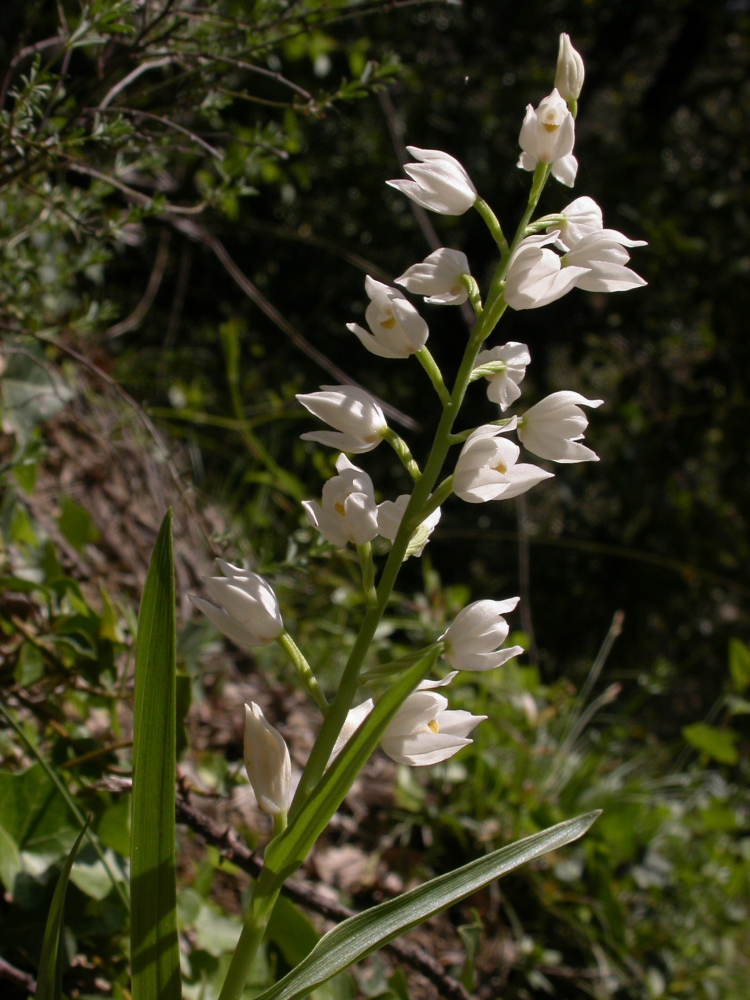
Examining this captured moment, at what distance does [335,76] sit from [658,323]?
5.00 ft

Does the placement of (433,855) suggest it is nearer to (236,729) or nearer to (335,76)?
(236,729)

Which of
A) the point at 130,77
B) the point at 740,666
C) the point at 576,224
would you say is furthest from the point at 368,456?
the point at 576,224

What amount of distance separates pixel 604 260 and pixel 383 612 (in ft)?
1.03

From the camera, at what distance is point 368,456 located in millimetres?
3078

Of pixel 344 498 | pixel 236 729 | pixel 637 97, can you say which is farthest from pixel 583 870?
pixel 637 97

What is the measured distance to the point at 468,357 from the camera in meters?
0.57

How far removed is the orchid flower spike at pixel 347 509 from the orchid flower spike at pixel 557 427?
0.13 metres

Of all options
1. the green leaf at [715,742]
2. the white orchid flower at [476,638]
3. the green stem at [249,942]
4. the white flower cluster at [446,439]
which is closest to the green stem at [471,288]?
the white flower cluster at [446,439]

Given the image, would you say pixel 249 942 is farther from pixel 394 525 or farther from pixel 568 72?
pixel 568 72

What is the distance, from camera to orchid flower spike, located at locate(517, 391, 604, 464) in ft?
1.98

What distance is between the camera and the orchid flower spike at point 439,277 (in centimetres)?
58

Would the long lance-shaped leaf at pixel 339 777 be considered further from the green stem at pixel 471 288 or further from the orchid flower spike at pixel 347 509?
the green stem at pixel 471 288

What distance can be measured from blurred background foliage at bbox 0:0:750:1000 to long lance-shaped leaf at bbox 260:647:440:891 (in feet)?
0.76

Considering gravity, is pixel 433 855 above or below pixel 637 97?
below
